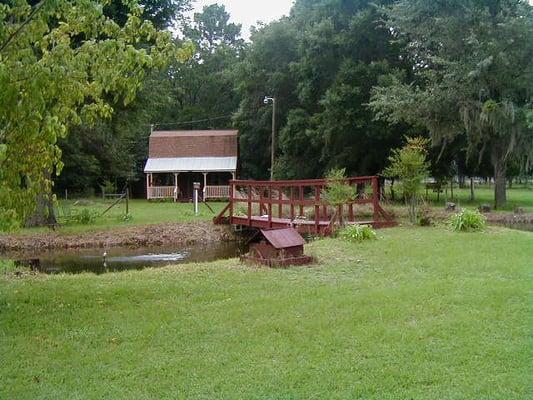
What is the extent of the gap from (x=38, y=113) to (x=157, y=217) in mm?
17580

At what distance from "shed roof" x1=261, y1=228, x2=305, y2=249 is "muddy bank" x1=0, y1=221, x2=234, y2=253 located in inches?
346

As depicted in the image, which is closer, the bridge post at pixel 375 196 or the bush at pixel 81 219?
the bridge post at pixel 375 196

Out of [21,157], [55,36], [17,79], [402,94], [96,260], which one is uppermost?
[402,94]

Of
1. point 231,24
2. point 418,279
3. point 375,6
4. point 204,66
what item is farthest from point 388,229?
point 231,24

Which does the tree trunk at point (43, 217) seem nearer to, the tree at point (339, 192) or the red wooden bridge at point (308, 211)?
the red wooden bridge at point (308, 211)

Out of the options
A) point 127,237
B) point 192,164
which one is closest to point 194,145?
point 192,164

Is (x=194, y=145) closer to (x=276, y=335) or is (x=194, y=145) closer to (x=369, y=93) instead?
(x=369, y=93)

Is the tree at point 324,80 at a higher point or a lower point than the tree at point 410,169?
higher

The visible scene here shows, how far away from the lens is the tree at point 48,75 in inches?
215

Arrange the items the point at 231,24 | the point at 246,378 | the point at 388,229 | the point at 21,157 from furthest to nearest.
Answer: the point at 231,24, the point at 388,229, the point at 21,157, the point at 246,378

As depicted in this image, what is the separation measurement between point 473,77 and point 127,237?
46.8 ft

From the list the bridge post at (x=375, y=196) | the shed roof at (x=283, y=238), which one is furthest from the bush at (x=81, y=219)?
the shed roof at (x=283, y=238)

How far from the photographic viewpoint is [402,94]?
2333cm

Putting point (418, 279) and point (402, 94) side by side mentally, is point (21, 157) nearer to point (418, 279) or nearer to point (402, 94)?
point (418, 279)
